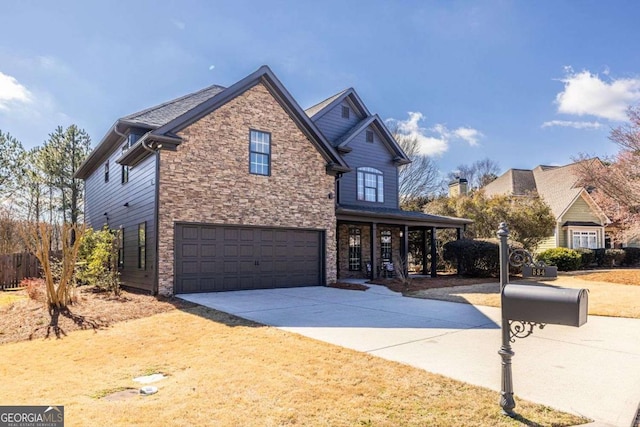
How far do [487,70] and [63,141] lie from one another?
2625cm

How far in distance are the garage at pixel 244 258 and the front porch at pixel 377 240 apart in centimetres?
274

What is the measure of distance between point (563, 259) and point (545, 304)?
2255 cm

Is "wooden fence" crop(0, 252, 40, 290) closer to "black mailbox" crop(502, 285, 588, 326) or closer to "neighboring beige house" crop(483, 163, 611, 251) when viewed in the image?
"black mailbox" crop(502, 285, 588, 326)

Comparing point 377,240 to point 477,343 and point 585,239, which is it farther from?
point 585,239

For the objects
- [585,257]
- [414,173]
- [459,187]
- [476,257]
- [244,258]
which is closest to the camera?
[244,258]

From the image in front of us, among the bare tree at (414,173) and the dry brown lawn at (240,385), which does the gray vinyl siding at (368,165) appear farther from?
the bare tree at (414,173)

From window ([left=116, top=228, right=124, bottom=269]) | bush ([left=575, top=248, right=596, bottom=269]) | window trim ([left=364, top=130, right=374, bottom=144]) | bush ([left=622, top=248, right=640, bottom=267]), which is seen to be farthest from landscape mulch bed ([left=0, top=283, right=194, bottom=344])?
bush ([left=622, top=248, right=640, bottom=267])

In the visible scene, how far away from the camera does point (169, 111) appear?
1468 centimetres

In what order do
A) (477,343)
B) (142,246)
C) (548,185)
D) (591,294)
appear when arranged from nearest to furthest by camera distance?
(477,343)
(591,294)
(142,246)
(548,185)

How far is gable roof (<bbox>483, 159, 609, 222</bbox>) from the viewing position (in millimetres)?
28922

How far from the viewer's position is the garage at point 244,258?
12.7 metres

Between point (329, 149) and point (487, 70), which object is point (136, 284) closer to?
point (329, 149)

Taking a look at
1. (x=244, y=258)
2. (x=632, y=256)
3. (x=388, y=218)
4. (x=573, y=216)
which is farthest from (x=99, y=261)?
(x=632, y=256)

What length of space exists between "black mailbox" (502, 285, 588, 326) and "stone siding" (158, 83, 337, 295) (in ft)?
34.0
